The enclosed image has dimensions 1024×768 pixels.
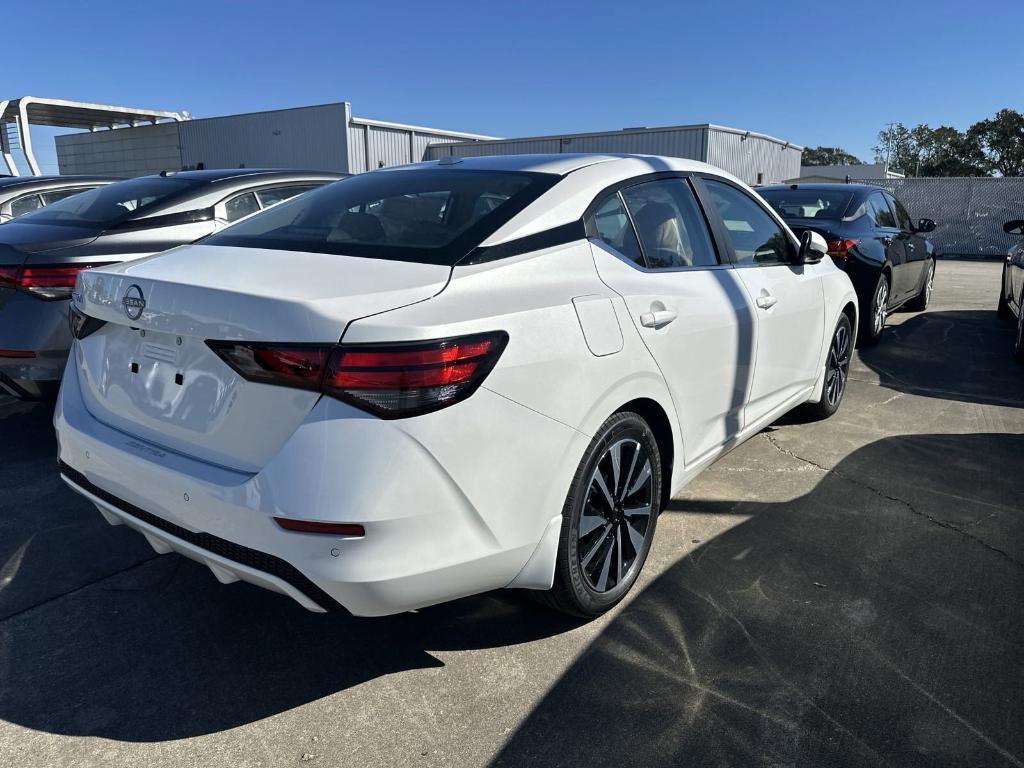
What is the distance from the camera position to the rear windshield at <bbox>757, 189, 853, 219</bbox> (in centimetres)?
706

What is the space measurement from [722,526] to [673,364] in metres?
1.06

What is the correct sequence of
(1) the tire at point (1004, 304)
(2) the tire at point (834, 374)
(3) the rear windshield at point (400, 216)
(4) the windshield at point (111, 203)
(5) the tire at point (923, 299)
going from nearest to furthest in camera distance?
(3) the rear windshield at point (400, 216)
(4) the windshield at point (111, 203)
(2) the tire at point (834, 374)
(1) the tire at point (1004, 304)
(5) the tire at point (923, 299)

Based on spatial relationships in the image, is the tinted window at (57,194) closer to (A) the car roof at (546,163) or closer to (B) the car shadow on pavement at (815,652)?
(A) the car roof at (546,163)

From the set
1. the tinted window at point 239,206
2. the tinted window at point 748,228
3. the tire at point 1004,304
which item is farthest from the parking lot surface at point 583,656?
the tire at point 1004,304

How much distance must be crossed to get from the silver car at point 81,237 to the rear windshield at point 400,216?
156 cm

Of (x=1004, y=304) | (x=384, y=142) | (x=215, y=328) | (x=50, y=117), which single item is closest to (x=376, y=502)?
(x=215, y=328)

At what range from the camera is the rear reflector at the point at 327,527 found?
192 centimetres

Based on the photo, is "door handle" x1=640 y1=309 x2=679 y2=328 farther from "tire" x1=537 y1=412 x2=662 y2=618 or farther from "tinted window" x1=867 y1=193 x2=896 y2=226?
"tinted window" x1=867 y1=193 x2=896 y2=226

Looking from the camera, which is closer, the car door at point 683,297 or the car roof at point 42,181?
the car door at point 683,297

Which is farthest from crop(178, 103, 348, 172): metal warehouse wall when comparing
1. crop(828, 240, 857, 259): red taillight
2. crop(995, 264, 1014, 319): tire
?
crop(828, 240, 857, 259): red taillight

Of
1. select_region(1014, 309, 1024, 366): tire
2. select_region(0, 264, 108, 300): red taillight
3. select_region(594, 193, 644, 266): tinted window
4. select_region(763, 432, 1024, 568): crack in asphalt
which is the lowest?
select_region(763, 432, 1024, 568): crack in asphalt

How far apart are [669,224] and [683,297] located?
0.40 meters

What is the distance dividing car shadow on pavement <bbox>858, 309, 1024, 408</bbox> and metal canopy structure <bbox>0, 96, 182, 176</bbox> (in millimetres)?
15776

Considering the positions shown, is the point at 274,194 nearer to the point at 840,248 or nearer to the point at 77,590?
the point at 77,590
